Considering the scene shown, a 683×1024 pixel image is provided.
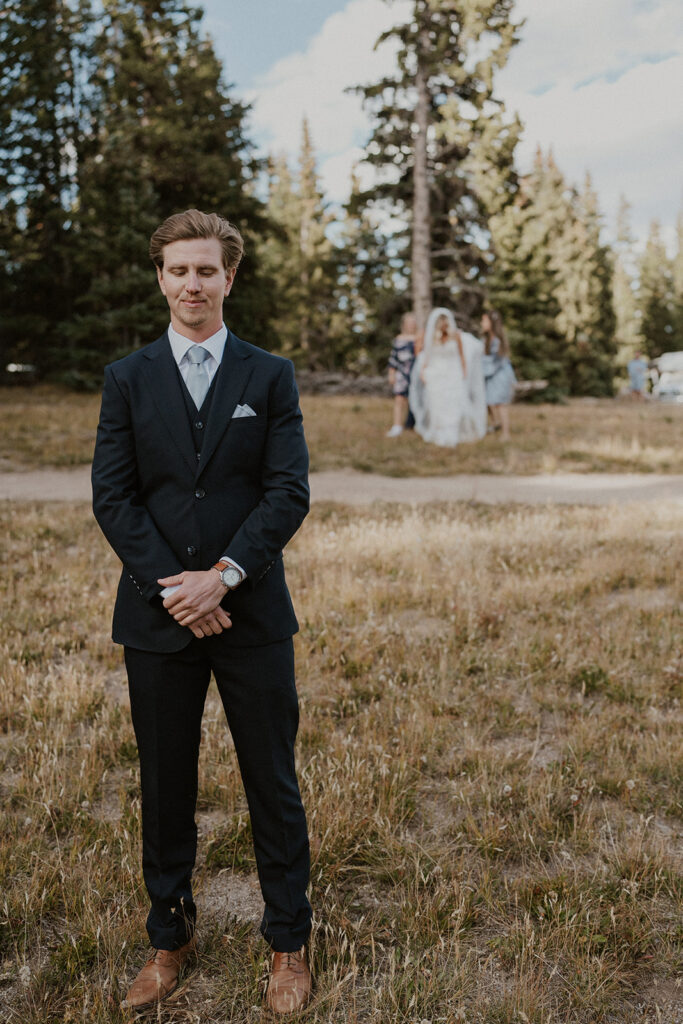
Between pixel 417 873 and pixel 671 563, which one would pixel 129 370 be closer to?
pixel 417 873

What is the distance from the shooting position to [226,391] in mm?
2434

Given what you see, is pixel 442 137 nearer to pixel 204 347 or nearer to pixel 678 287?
pixel 204 347

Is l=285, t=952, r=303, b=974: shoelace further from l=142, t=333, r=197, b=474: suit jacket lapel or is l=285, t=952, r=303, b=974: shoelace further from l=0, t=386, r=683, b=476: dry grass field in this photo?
l=0, t=386, r=683, b=476: dry grass field

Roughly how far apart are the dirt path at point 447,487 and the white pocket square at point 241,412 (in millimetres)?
7469

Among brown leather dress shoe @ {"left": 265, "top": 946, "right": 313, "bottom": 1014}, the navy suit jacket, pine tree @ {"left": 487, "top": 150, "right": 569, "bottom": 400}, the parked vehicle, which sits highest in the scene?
pine tree @ {"left": 487, "top": 150, "right": 569, "bottom": 400}

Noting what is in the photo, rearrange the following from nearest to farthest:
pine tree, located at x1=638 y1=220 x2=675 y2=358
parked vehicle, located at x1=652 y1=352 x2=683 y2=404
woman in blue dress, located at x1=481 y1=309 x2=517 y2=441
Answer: woman in blue dress, located at x1=481 y1=309 x2=517 y2=441 → parked vehicle, located at x1=652 y1=352 x2=683 y2=404 → pine tree, located at x1=638 y1=220 x2=675 y2=358

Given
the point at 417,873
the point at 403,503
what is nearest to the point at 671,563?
the point at 403,503

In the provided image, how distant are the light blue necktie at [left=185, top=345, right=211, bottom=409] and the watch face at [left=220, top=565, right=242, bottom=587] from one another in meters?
0.52

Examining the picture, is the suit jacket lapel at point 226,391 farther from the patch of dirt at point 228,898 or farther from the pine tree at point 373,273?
the pine tree at point 373,273

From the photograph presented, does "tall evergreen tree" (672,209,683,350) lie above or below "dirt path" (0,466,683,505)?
above

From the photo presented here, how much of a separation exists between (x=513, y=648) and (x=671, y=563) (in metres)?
2.61

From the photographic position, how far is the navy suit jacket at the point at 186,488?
2.38 metres

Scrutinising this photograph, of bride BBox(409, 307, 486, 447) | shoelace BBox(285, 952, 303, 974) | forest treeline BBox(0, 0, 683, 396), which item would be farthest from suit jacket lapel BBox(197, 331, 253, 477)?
forest treeline BBox(0, 0, 683, 396)

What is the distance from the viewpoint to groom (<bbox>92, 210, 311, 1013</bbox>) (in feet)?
7.80
